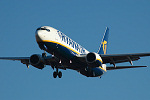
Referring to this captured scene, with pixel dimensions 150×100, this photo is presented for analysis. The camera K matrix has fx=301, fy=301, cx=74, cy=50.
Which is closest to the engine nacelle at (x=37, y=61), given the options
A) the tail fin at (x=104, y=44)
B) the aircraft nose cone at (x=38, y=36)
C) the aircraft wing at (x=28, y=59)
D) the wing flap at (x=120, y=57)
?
the aircraft wing at (x=28, y=59)

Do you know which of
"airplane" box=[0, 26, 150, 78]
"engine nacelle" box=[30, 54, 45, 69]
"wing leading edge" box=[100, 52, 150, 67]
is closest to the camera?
"airplane" box=[0, 26, 150, 78]

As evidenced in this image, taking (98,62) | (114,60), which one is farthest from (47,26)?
(114,60)

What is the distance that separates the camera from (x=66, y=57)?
1394 inches

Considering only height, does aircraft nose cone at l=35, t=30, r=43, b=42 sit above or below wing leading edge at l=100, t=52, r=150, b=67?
above

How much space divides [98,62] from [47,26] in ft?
24.5

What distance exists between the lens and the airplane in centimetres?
3369

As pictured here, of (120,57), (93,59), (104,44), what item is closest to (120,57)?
(120,57)

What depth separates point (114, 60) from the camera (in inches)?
1561

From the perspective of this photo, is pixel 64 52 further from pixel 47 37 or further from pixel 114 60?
pixel 114 60

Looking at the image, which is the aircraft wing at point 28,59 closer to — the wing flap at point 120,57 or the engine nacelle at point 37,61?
the engine nacelle at point 37,61

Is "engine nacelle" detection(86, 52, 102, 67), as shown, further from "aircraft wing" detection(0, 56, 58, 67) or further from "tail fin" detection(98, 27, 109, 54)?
"tail fin" detection(98, 27, 109, 54)

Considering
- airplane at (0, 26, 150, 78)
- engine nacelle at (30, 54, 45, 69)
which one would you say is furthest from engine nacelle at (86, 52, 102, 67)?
engine nacelle at (30, 54, 45, 69)

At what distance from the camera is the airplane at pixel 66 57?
33.7m

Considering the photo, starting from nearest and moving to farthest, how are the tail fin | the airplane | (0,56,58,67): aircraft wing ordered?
the airplane → (0,56,58,67): aircraft wing → the tail fin
